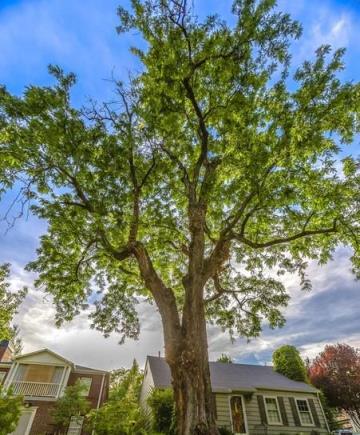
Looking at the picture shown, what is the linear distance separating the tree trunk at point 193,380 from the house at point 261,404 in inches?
446

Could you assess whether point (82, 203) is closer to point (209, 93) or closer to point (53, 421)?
point (209, 93)

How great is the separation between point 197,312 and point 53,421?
60.8 feet

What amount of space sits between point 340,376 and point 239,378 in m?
13.4

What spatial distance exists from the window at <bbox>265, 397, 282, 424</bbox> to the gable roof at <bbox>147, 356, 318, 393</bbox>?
74 centimetres

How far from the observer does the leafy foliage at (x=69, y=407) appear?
15.6 m

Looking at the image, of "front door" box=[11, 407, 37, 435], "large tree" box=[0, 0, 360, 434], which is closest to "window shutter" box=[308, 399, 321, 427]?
"large tree" box=[0, 0, 360, 434]

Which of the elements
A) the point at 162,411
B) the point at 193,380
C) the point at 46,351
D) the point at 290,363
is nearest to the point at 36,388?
the point at 46,351

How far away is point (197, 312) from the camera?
5.59 metres

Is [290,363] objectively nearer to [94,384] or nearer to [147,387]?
[147,387]

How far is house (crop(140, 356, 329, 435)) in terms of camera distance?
1460 cm

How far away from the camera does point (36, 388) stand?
1852 cm

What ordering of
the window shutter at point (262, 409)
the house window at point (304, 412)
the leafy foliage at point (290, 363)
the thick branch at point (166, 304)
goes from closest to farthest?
the thick branch at point (166, 304), the window shutter at point (262, 409), the house window at point (304, 412), the leafy foliage at point (290, 363)

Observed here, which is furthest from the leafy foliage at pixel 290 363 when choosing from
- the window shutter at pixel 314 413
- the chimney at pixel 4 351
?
the chimney at pixel 4 351

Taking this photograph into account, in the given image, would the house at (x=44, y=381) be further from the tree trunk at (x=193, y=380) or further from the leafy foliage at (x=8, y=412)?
the tree trunk at (x=193, y=380)
